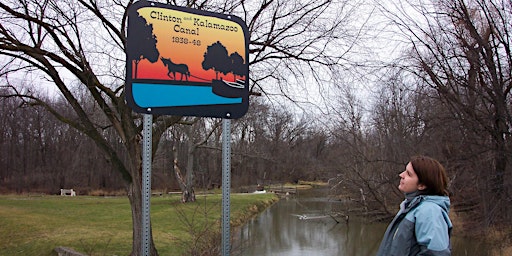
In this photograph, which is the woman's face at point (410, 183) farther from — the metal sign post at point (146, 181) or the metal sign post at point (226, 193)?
the metal sign post at point (146, 181)

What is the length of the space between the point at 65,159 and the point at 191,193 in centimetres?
1713

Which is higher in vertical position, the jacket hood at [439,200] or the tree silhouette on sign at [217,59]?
the tree silhouette on sign at [217,59]

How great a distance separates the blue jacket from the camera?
232 centimetres

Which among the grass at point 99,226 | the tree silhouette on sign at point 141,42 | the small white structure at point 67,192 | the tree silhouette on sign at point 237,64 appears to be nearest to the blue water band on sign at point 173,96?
the tree silhouette on sign at point 141,42

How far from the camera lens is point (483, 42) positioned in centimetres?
892

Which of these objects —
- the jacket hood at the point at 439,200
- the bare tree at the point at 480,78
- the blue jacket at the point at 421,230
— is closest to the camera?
the blue jacket at the point at 421,230

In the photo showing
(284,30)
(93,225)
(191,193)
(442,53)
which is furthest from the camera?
(191,193)

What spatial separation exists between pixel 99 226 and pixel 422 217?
15.3 m

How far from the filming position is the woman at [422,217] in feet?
7.67

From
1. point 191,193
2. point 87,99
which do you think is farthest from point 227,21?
point 191,193

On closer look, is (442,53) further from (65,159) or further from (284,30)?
(65,159)

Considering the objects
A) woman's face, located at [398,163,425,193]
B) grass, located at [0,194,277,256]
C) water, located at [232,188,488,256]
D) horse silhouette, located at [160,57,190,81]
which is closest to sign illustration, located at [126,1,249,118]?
horse silhouette, located at [160,57,190,81]

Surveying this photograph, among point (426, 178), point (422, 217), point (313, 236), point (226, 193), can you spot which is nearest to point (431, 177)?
point (426, 178)

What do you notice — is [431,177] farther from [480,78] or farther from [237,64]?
[480,78]
